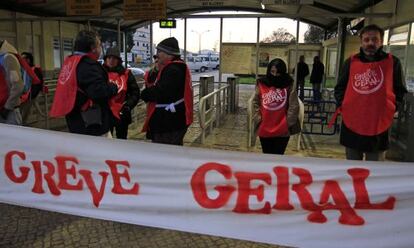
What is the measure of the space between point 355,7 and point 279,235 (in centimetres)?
949

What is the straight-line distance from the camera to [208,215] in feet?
9.26

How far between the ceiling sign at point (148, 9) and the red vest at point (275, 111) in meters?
5.23

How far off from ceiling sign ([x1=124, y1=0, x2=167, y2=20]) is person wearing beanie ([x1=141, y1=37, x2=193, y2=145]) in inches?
201

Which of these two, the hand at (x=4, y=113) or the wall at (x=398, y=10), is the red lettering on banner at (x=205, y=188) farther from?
the wall at (x=398, y=10)

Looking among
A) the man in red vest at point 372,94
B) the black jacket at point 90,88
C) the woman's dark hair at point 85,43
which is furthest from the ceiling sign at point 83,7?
the man in red vest at point 372,94

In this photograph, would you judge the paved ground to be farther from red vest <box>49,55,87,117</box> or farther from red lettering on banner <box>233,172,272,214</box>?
red vest <box>49,55,87,117</box>

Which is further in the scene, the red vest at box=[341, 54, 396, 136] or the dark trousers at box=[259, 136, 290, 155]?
the dark trousers at box=[259, 136, 290, 155]

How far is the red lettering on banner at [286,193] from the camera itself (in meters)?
2.57

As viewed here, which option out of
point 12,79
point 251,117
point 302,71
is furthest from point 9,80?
point 302,71

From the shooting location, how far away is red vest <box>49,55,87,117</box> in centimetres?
343

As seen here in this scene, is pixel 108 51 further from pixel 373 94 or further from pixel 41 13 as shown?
pixel 41 13

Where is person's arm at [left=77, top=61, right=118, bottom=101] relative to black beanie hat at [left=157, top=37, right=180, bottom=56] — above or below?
below

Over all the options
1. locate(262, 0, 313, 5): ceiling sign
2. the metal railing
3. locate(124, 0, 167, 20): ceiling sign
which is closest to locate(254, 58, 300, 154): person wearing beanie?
the metal railing

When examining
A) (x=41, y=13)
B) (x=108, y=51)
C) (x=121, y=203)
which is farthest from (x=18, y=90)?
(x=41, y=13)
